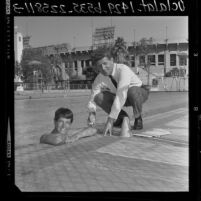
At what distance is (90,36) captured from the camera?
3.84 m

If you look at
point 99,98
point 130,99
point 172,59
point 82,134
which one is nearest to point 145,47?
point 172,59

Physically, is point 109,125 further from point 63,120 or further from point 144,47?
point 144,47

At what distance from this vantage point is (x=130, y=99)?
3.89 meters

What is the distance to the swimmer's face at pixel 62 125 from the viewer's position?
12.7ft

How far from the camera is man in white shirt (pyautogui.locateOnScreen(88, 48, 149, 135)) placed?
385cm

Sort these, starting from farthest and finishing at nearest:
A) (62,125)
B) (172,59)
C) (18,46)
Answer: (62,125) < (172,59) < (18,46)

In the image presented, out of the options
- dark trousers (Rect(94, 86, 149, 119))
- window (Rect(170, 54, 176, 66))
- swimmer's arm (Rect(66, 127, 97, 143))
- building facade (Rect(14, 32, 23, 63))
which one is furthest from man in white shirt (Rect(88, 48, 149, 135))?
building facade (Rect(14, 32, 23, 63))

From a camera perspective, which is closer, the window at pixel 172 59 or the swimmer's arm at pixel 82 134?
the window at pixel 172 59

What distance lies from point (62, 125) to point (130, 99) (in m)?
0.91

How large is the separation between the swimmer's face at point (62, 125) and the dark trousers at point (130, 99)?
0.45 m

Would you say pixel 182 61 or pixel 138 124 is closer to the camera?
pixel 182 61

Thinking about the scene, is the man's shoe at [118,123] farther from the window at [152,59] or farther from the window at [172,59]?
the window at [172,59]

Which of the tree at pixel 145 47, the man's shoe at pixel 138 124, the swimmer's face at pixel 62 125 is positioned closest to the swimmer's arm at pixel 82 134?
the swimmer's face at pixel 62 125

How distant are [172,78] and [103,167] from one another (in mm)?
1397
